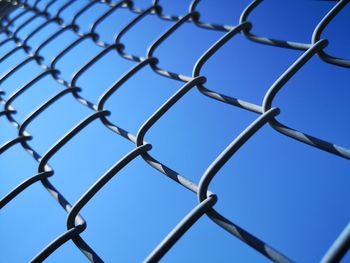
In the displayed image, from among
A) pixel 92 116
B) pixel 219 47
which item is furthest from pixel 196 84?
pixel 92 116

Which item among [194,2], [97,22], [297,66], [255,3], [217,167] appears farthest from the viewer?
[97,22]

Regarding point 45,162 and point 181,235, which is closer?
point 181,235

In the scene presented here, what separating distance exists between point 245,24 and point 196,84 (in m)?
0.34

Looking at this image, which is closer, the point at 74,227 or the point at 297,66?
the point at 297,66

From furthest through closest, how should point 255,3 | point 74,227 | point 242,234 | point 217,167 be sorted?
point 255,3
point 74,227
point 217,167
point 242,234

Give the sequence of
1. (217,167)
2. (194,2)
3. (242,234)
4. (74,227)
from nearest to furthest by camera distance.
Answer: (242,234) → (217,167) → (74,227) → (194,2)

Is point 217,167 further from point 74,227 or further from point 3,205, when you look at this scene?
point 3,205

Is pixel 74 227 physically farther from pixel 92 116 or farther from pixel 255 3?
pixel 255 3

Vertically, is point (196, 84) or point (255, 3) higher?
point (255, 3)

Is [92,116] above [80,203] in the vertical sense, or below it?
above

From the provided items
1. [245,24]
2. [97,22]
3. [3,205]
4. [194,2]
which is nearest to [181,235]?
[3,205]

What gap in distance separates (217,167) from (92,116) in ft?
2.58

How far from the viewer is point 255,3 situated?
1.52 m

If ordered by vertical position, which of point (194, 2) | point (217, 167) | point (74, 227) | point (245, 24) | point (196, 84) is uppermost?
point (194, 2)
